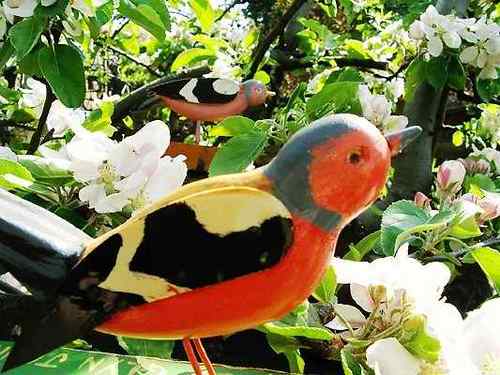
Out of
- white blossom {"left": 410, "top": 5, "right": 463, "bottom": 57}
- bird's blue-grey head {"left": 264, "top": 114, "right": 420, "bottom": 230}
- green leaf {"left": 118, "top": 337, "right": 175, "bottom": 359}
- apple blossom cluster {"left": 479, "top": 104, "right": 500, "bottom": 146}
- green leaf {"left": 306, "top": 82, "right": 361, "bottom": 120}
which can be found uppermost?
bird's blue-grey head {"left": 264, "top": 114, "right": 420, "bottom": 230}

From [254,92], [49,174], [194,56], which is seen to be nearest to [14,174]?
[49,174]

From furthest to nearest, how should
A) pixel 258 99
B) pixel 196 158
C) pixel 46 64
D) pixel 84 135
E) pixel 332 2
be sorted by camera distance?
pixel 332 2 < pixel 258 99 < pixel 196 158 < pixel 46 64 < pixel 84 135

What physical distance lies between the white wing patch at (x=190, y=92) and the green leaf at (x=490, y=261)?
0.45 meters

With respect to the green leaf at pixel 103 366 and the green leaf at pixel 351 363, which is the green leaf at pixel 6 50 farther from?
the green leaf at pixel 351 363

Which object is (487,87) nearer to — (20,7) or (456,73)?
(456,73)

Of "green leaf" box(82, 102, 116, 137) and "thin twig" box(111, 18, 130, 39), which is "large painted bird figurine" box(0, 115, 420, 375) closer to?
"green leaf" box(82, 102, 116, 137)

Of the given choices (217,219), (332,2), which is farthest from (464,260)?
(332,2)

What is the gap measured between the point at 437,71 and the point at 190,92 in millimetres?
301

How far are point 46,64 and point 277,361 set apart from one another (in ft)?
1.11

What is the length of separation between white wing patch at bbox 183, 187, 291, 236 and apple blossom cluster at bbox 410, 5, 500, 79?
59 centimetres

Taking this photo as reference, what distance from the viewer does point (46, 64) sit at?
0.66m

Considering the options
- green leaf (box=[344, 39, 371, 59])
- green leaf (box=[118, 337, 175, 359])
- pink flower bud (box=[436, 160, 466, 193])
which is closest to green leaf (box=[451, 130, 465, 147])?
green leaf (box=[344, 39, 371, 59])

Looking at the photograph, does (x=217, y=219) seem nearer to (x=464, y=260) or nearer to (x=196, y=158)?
(x=464, y=260)

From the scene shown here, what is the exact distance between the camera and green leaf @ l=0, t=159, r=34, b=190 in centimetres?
51
